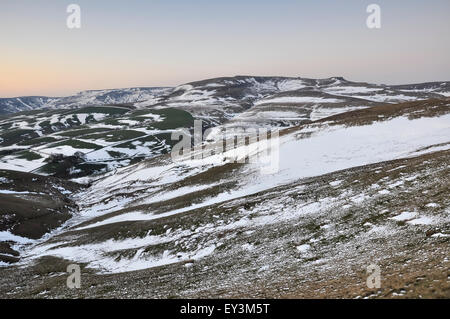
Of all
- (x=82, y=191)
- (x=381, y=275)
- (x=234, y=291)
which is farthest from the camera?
(x=82, y=191)

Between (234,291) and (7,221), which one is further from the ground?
(234,291)

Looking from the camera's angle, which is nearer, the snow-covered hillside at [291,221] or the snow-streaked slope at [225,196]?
the snow-covered hillside at [291,221]

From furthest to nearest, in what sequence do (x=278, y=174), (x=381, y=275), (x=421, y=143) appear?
(x=278, y=174)
(x=421, y=143)
(x=381, y=275)

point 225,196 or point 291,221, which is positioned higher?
point 291,221

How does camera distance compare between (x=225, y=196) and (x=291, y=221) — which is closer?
(x=291, y=221)

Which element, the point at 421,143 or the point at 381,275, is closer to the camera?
the point at 381,275

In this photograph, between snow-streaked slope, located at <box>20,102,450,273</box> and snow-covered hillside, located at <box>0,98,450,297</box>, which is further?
snow-streaked slope, located at <box>20,102,450,273</box>

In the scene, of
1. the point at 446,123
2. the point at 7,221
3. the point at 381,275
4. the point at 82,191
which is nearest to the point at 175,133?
the point at 82,191

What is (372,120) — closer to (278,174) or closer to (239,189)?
(278,174)

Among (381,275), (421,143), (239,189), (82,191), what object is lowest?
(82,191)
